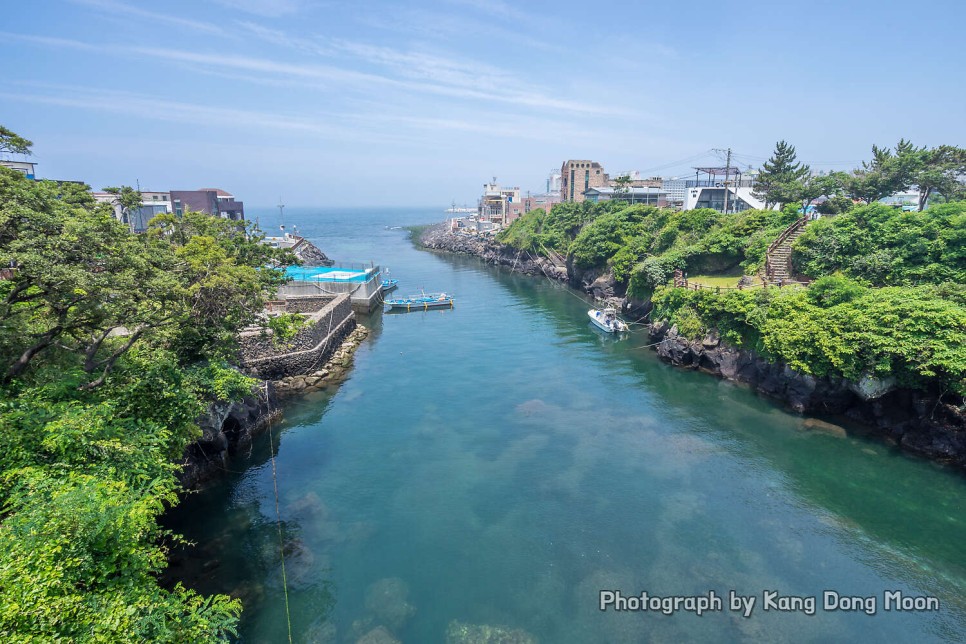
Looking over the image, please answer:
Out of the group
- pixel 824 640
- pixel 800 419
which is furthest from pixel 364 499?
pixel 800 419

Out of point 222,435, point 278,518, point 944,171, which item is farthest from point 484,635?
point 944,171

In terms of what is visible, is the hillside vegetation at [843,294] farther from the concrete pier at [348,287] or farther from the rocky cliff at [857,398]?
the concrete pier at [348,287]

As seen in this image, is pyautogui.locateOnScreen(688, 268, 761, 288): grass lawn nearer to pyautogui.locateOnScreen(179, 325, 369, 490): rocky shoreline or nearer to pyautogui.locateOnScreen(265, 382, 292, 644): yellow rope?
pyautogui.locateOnScreen(179, 325, 369, 490): rocky shoreline

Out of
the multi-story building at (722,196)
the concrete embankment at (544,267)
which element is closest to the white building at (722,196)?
the multi-story building at (722,196)

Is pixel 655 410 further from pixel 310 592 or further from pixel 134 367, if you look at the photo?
pixel 134 367

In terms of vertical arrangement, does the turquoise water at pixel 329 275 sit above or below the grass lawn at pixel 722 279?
below

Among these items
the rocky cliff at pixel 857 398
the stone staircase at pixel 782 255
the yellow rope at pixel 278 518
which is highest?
the stone staircase at pixel 782 255
